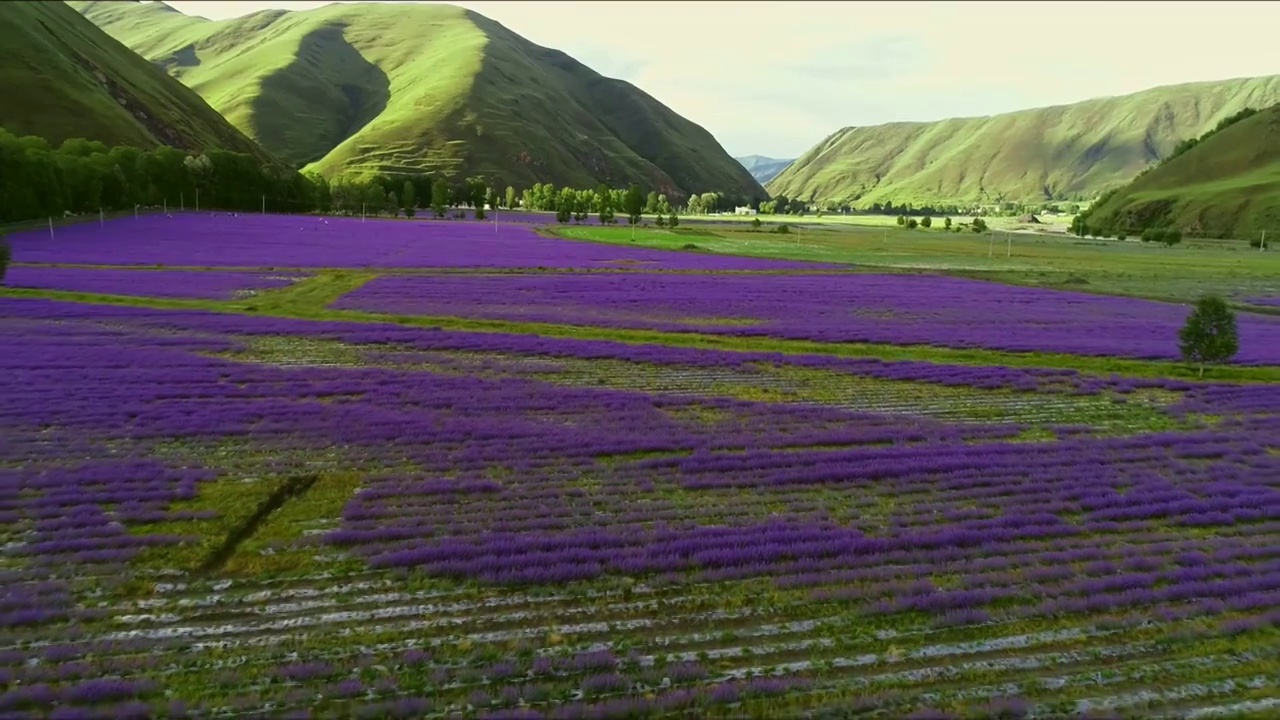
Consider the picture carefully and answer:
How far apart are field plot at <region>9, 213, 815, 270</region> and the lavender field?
34.2 m

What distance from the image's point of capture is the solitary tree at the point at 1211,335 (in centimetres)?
3062

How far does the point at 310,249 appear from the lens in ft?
246

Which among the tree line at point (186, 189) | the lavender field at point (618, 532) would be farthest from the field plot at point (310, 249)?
the lavender field at point (618, 532)

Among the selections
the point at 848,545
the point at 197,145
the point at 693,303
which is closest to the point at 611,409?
the point at 848,545

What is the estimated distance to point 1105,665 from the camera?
9898 mm

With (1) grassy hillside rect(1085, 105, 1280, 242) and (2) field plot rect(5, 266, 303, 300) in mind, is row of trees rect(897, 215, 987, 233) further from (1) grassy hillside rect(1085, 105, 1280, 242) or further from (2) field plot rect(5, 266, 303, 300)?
(2) field plot rect(5, 266, 303, 300)

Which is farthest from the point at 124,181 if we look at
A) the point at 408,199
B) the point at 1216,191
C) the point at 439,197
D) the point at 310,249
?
the point at 1216,191

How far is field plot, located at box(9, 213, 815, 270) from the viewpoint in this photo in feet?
208

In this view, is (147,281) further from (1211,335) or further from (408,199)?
(408,199)

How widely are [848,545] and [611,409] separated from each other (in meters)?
11.4

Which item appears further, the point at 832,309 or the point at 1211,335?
the point at 832,309

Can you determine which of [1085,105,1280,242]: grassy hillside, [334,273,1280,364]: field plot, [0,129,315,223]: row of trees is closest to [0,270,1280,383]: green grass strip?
[334,273,1280,364]: field plot

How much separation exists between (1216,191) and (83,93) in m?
247

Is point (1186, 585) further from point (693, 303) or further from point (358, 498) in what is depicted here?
point (693, 303)
